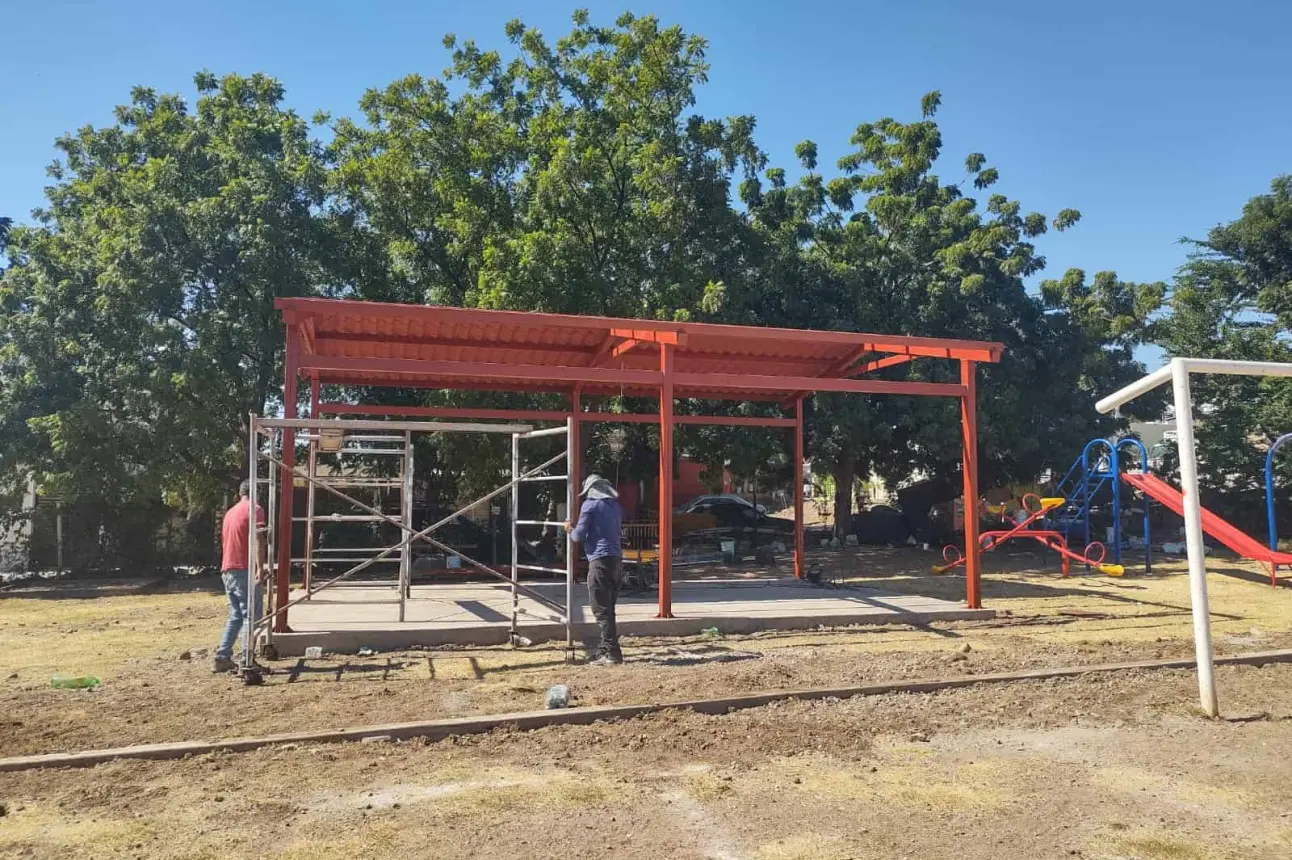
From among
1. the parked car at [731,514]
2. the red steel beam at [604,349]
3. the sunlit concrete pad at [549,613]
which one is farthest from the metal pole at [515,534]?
the parked car at [731,514]

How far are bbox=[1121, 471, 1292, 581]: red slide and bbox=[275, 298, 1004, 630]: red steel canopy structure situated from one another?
18.3 feet

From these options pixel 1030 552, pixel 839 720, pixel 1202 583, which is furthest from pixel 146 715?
pixel 1030 552

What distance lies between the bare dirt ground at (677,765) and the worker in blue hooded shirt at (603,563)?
0.92 ft

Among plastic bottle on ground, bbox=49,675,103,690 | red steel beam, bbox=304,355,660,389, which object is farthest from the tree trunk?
plastic bottle on ground, bbox=49,675,103,690

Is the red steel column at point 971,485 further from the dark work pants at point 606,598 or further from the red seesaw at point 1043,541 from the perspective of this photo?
the dark work pants at point 606,598

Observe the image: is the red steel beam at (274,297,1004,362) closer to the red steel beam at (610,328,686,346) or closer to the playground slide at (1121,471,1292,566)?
the red steel beam at (610,328,686,346)

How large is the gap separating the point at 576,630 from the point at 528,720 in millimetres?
3527

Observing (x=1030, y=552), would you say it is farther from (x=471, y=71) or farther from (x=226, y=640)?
(x=226, y=640)

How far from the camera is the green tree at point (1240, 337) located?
22.9 metres

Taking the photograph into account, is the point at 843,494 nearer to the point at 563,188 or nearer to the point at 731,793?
the point at 563,188

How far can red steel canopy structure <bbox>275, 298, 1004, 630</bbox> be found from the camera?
9992mm

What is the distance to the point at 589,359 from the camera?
13.7 m

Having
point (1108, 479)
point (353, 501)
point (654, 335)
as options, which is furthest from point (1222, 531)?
point (353, 501)

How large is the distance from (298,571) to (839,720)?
504 inches
